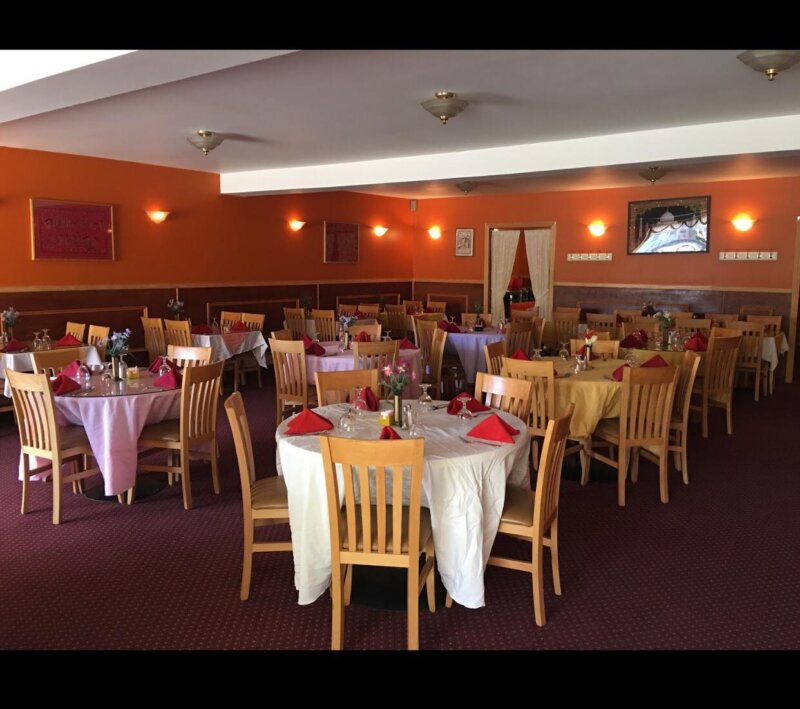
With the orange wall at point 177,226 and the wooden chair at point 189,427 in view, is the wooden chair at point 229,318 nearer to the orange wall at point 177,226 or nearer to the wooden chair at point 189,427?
the orange wall at point 177,226

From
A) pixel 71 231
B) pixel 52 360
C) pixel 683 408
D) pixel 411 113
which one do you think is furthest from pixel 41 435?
pixel 71 231

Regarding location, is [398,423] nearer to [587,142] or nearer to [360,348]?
[360,348]

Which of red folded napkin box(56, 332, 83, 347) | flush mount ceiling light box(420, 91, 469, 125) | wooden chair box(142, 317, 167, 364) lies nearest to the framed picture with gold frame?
wooden chair box(142, 317, 167, 364)

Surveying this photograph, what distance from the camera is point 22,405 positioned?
4.17 meters

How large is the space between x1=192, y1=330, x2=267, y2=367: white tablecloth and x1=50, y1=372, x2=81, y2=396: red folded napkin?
10.3 ft

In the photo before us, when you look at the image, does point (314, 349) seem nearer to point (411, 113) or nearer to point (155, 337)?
point (411, 113)

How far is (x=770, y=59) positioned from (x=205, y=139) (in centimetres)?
468

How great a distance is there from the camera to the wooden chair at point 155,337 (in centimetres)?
776

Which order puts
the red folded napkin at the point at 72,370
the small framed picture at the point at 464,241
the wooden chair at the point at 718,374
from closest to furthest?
the red folded napkin at the point at 72,370, the wooden chair at the point at 718,374, the small framed picture at the point at 464,241

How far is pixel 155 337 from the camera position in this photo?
7.84 meters

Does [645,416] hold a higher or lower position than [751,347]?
lower

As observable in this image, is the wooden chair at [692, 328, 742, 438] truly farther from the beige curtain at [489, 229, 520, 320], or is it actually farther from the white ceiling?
the beige curtain at [489, 229, 520, 320]

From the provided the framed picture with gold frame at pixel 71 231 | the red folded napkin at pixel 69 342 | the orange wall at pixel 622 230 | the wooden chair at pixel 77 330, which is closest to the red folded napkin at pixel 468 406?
the red folded napkin at pixel 69 342

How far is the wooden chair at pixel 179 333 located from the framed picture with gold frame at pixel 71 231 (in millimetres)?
1476
